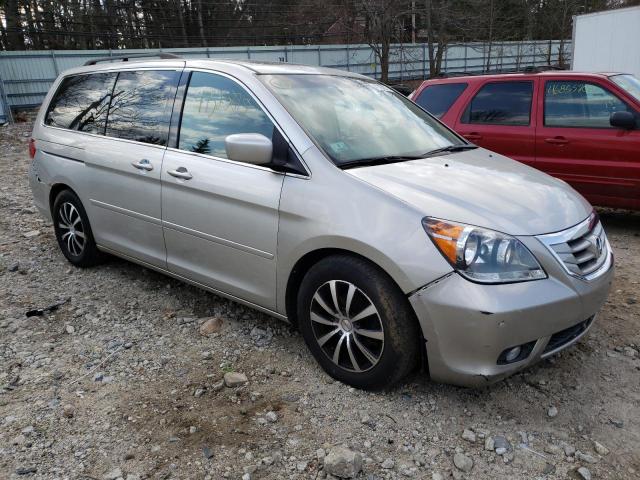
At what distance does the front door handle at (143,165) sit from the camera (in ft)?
12.3

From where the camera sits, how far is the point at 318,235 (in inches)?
111

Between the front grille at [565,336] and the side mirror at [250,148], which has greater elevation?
the side mirror at [250,148]

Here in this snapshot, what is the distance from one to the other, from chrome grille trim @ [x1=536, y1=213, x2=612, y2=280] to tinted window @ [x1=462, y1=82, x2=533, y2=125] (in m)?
3.43

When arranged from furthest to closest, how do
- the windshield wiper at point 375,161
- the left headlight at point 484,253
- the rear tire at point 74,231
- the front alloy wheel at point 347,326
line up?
the rear tire at point 74,231
the windshield wiper at point 375,161
the front alloy wheel at point 347,326
the left headlight at point 484,253

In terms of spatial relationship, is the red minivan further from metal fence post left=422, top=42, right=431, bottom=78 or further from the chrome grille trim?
metal fence post left=422, top=42, right=431, bottom=78

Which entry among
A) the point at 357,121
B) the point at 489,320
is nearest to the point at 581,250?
the point at 489,320

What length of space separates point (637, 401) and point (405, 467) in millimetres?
1357

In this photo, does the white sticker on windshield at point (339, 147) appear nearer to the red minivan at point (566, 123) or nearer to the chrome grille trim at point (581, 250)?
the chrome grille trim at point (581, 250)

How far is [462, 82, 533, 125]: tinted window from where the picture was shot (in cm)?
611

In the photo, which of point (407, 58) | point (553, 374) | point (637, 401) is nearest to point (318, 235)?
point (553, 374)

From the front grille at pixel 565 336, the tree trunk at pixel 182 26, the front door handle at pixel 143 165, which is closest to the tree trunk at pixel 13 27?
the tree trunk at pixel 182 26

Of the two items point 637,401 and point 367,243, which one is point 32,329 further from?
point 637,401

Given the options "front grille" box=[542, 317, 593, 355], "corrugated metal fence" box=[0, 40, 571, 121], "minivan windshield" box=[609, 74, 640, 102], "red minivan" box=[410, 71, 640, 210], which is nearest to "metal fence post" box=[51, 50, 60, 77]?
"corrugated metal fence" box=[0, 40, 571, 121]

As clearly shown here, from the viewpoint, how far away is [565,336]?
8.89 ft
